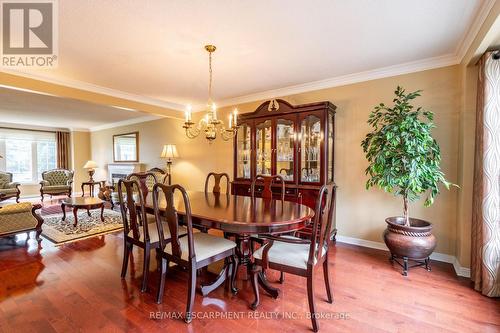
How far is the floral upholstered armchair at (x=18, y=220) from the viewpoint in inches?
122

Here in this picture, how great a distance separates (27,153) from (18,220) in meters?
5.98

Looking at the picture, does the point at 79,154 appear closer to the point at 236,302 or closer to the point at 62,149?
the point at 62,149

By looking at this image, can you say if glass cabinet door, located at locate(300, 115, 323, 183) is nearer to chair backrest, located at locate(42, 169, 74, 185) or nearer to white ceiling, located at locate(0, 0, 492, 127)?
white ceiling, located at locate(0, 0, 492, 127)

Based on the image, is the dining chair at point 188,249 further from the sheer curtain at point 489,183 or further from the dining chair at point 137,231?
the sheer curtain at point 489,183

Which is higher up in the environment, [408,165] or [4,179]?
[408,165]

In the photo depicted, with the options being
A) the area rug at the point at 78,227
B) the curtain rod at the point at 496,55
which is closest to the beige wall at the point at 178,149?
the area rug at the point at 78,227

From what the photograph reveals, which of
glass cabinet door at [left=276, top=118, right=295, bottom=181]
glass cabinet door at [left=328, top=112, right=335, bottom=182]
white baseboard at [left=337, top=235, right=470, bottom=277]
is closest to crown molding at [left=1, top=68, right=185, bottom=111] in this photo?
glass cabinet door at [left=276, top=118, right=295, bottom=181]

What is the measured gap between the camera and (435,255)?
2.90 metres

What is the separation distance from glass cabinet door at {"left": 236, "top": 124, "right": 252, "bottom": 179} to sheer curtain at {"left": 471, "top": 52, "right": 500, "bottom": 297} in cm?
275

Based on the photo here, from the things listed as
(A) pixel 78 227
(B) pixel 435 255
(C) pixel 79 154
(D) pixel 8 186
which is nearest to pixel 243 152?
(B) pixel 435 255

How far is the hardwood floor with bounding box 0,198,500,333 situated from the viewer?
174 centimetres

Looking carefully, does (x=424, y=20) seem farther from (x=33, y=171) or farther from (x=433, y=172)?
(x=33, y=171)

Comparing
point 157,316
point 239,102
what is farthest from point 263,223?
point 239,102

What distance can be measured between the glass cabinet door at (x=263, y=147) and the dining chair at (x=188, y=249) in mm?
1788
